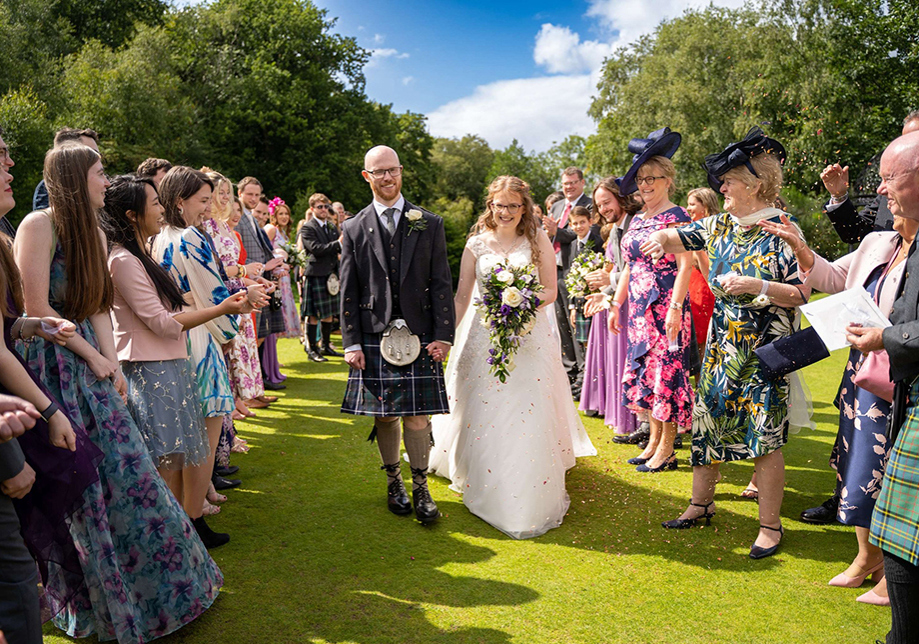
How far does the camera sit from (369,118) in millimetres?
36938

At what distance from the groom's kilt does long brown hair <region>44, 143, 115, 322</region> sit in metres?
1.89

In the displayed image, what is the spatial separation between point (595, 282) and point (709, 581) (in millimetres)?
3461

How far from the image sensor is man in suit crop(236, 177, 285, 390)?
809 cm

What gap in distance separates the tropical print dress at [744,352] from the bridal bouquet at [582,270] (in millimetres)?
2744

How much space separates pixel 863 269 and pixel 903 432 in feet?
4.15

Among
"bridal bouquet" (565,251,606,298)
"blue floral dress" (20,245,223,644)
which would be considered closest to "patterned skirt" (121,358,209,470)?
"blue floral dress" (20,245,223,644)

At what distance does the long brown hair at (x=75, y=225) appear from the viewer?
308 centimetres

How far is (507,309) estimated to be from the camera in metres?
4.71

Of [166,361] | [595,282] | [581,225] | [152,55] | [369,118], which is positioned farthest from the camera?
[369,118]

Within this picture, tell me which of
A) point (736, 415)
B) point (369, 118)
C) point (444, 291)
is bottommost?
point (736, 415)

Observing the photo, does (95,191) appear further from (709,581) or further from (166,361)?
(709,581)

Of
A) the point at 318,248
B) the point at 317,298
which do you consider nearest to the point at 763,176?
the point at 318,248

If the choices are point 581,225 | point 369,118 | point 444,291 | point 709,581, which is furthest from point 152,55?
point 709,581

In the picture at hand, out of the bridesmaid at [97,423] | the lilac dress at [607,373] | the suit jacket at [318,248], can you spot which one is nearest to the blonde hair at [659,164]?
the lilac dress at [607,373]
